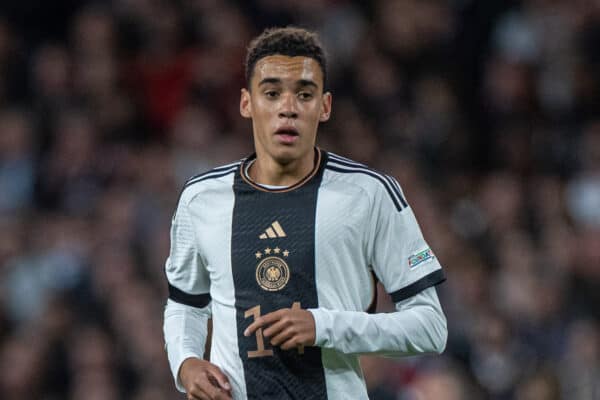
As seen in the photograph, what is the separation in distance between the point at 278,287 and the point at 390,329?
38cm

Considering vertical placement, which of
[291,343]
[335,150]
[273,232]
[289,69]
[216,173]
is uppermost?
[335,150]

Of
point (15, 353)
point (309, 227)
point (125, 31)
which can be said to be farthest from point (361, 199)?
point (125, 31)

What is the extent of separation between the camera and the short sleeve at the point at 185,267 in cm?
409

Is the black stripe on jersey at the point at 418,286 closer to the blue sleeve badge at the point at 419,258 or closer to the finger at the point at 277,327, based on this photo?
the blue sleeve badge at the point at 419,258

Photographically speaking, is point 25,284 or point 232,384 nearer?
point 232,384

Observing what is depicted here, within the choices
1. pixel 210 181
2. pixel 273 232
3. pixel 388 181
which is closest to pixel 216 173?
pixel 210 181

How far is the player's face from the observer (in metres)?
3.89

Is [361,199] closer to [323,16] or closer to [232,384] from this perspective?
[232,384]

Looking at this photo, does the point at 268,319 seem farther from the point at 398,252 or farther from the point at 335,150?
the point at 335,150

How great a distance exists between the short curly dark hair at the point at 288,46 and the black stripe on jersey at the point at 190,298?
0.78m

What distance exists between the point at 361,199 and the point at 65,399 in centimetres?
457

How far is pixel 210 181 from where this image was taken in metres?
4.09

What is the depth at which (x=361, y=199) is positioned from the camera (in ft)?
12.7

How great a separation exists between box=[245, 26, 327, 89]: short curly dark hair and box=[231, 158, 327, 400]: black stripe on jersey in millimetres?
446
